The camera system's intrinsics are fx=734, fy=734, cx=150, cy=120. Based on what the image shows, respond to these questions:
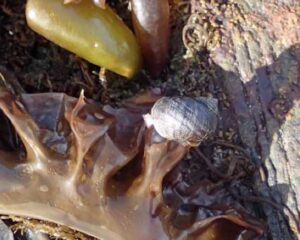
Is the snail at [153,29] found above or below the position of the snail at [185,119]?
above

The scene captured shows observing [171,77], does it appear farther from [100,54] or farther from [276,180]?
[276,180]

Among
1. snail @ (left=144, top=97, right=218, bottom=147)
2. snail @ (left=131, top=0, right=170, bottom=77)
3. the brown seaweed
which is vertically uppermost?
snail @ (left=131, top=0, right=170, bottom=77)

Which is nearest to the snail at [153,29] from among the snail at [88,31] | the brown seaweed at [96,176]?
the snail at [88,31]

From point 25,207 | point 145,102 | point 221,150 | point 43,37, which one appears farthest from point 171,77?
point 25,207

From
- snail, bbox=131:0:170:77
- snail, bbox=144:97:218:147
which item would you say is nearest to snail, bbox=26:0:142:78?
snail, bbox=131:0:170:77

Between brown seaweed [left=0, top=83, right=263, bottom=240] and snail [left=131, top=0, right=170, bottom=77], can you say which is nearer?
brown seaweed [left=0, top=83, right=263, bottom=240]

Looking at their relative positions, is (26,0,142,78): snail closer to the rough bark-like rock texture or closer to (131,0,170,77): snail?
(131,0,170,77): snail

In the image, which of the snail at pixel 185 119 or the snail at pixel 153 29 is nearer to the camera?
the snail at pixel 185 119

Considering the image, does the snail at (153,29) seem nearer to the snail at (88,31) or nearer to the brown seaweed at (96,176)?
the snail at (88,31)
